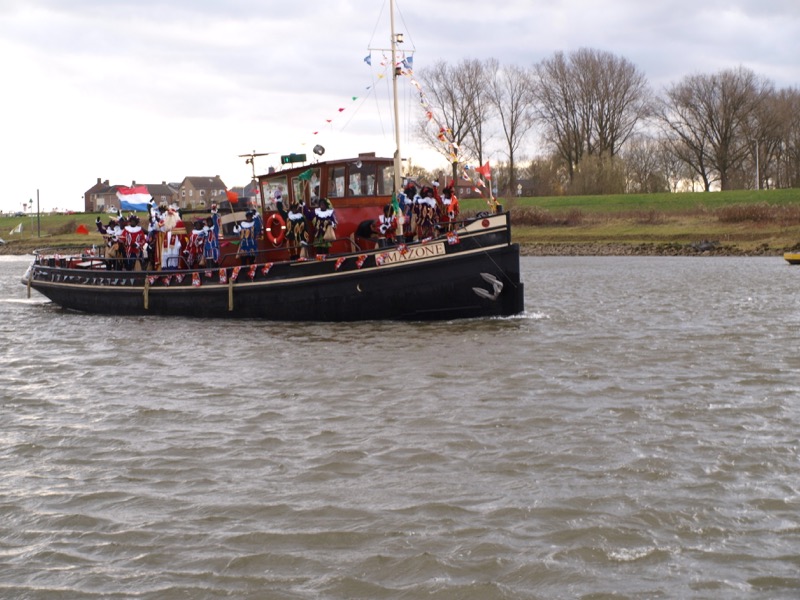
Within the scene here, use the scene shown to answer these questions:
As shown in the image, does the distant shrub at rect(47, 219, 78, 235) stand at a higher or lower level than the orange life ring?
higher

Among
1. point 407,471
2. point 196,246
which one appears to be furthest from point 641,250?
point 407,471

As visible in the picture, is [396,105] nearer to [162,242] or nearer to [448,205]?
[448,205]

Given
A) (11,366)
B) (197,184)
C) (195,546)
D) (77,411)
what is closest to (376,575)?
(195,546)

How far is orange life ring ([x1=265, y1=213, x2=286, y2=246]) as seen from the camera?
22616mm

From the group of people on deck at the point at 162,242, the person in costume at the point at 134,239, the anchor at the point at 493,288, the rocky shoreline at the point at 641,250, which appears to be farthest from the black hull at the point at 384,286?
the rocky shoreline at the point at 641,250

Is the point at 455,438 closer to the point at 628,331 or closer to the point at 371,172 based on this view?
the point at 628,331

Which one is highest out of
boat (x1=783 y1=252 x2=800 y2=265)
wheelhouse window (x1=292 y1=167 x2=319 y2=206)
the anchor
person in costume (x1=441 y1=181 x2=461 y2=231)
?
wheelhouse window (x1=292 y1=167 x2=319 y2=206)

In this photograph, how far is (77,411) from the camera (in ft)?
38.4

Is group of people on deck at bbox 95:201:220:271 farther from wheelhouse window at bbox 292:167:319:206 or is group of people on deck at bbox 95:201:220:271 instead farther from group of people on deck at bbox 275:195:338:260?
group of people on deck at bbox 275:195:338:260

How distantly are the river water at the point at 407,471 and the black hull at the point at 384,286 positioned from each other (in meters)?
2.82

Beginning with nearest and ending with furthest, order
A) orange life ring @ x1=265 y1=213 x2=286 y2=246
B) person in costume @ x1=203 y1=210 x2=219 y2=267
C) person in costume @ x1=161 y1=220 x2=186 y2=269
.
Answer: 1. orange life ring @ x1=265 y1=213 x2=286 y2=246
2. person in costume @ x1=203 y1=210 x2=219 y2=267
3. person in costume @ x1=161 y1=220 x2=186 y2=269

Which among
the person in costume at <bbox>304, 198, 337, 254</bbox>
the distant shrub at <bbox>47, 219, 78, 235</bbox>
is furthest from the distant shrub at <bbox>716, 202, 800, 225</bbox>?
the distant shrub at <bbox>47, 219, 78, 235</bbox>

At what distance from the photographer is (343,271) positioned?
796 inches

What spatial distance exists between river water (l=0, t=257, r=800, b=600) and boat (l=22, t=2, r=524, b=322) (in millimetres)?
2893
